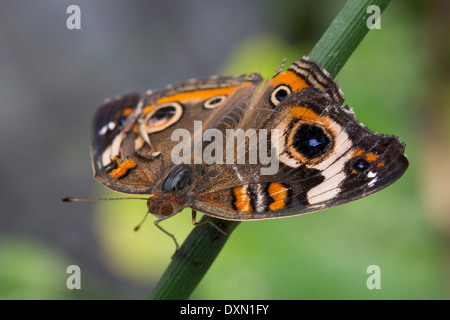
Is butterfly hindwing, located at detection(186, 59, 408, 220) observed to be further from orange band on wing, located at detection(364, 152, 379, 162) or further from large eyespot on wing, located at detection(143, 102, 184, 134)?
large eyespot on wing, located at detection(143, 102, 184, 134)

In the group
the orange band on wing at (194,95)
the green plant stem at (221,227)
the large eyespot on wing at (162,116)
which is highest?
the orange band on wing at (194,95)

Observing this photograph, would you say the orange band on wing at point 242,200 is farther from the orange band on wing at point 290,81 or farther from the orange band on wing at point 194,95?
the orange band on wing at point 194,95

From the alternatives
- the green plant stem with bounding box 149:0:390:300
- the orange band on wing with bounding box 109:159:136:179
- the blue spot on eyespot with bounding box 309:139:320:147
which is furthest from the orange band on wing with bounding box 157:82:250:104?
the green plant stem with bounding box 149:0:390:300

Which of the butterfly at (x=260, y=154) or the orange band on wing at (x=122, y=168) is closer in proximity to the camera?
the butterfly at (x=260, y=154)

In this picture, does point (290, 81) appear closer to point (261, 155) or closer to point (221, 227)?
point (261, 155)

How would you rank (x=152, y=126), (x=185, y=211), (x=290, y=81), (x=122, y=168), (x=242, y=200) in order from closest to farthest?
(x=242, y=200)
(x=290, y=81)
(x=122, y=168)
(x=152, y=126)
(x=185, y=211)

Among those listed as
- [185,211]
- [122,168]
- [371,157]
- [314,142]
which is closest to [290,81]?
[314,142]

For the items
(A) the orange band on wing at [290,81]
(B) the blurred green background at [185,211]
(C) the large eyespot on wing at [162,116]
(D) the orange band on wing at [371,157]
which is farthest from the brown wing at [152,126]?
(B) the blurred green background at [185,211]
